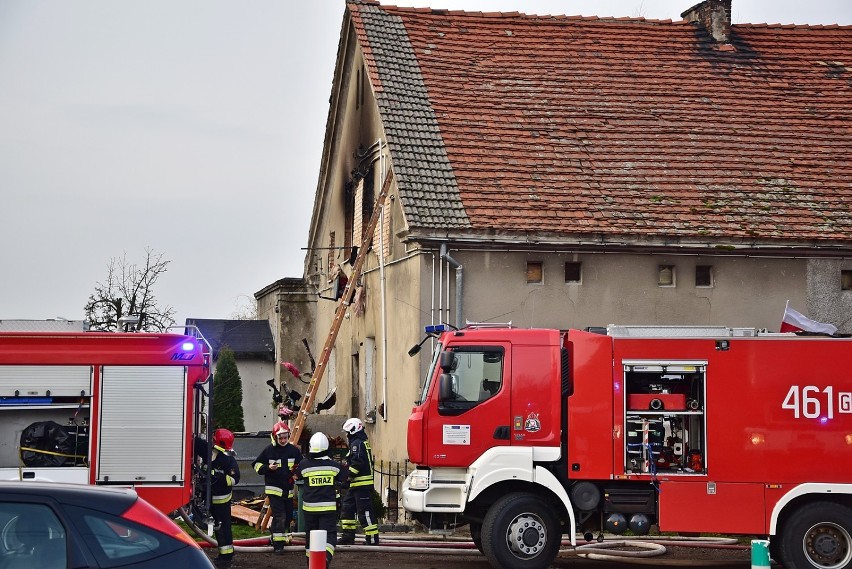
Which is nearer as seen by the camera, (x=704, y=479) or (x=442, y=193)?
(x=704, y=479)

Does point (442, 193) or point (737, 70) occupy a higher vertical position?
point (737, 70)

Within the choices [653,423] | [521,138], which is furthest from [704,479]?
[521,138]

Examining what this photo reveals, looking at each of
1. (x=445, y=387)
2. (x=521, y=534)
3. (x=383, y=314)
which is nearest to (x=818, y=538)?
(x=521, y=534)

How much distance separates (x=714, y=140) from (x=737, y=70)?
2.83 meters

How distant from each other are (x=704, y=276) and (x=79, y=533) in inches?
553

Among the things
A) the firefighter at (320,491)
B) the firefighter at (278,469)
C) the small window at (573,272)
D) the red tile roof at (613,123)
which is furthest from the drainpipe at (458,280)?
the firefighter at (320,491)

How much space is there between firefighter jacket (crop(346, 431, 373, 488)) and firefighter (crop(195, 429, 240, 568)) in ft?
5.28

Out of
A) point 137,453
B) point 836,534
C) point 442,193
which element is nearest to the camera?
point 836,534

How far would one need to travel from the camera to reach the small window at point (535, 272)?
18.4m

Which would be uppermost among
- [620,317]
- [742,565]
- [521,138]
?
[521,138]

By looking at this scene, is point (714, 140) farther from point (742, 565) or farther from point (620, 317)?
point (742, 565)

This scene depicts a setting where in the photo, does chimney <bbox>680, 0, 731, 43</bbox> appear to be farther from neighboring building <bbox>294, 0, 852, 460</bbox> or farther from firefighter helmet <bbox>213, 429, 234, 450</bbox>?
firefighter helmet <bbox>213, 429, 234, 450</bbox>

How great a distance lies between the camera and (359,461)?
1488 centimetres

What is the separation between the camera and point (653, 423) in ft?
42.8
